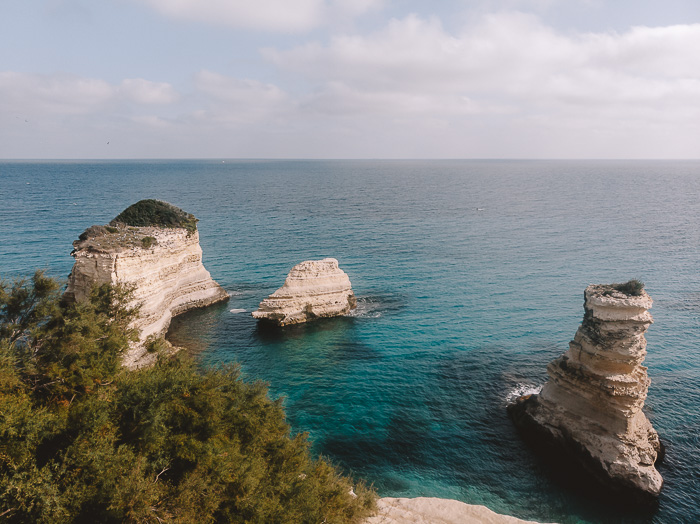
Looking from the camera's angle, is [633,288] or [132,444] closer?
[132,444]

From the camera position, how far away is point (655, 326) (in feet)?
153

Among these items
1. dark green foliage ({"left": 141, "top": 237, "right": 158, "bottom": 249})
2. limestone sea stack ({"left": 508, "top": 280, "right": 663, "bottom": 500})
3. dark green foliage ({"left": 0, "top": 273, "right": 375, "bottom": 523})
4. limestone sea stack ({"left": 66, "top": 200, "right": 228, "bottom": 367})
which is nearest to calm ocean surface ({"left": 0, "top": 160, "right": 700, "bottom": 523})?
limestone sea stack ({"left": 508, "top": 280, "right": 663, "bottom": 500})

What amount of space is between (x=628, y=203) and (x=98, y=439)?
532 ft

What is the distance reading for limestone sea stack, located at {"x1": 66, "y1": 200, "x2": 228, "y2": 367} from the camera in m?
36.1

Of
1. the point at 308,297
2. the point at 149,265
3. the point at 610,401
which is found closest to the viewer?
the point at 610,401

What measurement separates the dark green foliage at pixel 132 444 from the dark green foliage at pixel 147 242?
17676 mm

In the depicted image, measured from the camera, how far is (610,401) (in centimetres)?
2722

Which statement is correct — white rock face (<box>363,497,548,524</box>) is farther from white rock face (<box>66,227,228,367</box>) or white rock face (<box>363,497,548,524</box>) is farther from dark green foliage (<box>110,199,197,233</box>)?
dark green foliage (<box>110,199,197,233</box>)

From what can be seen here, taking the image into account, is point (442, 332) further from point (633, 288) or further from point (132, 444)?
point (132, 444)

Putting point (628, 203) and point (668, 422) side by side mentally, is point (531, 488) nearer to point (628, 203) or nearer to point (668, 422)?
point (668, 422)

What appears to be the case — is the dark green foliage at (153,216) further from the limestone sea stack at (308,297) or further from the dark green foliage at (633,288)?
the dark green foliage at (633,288)

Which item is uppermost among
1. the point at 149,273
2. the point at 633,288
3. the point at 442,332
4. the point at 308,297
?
the point at 633,288

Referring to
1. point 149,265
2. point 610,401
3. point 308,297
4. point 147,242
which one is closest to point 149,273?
point 149,265

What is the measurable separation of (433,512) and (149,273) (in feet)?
108
